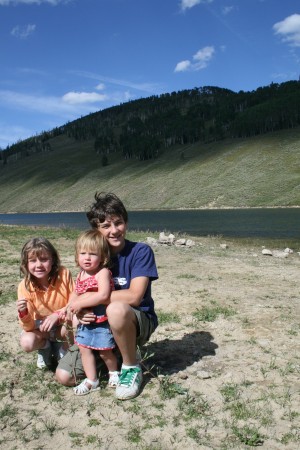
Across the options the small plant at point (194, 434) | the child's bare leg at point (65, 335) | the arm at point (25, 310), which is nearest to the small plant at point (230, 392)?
the small plant at point (194, 434)

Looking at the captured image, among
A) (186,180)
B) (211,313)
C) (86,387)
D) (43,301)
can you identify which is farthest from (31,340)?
(186,180)

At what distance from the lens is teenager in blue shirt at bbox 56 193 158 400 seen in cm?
487

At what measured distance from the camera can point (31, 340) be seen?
552 centimetres

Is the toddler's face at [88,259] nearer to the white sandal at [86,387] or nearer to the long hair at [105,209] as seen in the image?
the long hair at [105,209]

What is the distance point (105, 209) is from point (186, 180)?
12099cm

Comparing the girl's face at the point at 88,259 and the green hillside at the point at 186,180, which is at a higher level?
the green hillside at the point at 186,180

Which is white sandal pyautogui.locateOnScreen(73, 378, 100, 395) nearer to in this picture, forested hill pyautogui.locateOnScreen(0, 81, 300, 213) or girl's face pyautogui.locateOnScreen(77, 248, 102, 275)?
girl's face pyautogui.locateOnScreen(77, 248, 102, 275)

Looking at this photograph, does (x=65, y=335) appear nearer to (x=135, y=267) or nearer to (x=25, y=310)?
(x=25, y=310)

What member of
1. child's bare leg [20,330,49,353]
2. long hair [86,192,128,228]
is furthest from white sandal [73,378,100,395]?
long hair [86,192,128,228]

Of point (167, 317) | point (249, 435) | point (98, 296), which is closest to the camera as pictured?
point (249, 435)

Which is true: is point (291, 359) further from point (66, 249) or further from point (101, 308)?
point (66, 249)

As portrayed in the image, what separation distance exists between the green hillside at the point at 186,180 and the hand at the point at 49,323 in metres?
90.5

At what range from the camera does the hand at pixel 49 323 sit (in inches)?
211

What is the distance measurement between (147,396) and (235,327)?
3.10m
